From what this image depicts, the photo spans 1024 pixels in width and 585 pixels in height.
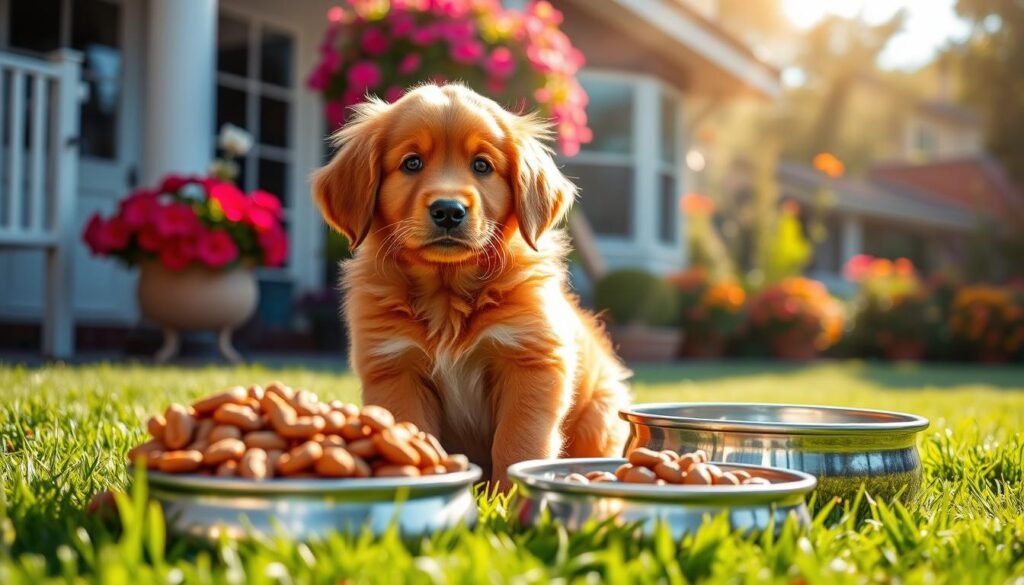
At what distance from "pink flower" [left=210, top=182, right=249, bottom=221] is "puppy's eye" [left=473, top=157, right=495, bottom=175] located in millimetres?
4355

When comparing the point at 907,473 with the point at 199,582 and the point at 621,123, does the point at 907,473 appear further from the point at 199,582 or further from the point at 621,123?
the point at 621,123

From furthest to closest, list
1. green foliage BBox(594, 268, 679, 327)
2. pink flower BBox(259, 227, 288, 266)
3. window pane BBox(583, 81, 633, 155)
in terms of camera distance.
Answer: window pane BBox(583, 81, 633, 155) < green foliage BBox(594, 268, 679, 327) < pink flower BBox(259, 227, 288, 266)

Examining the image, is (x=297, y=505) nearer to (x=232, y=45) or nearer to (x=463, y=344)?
(x=463, y=344)

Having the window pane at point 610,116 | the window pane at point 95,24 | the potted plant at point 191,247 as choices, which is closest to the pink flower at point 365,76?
the potted plant at point 191,247

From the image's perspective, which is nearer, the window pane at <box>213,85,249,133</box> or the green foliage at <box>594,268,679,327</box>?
the window pane at <box>213,85,249,133</box>

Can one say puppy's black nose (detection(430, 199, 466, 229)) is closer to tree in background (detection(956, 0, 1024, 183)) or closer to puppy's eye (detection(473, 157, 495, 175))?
puppy's eye (detection(473, 157, 495, 175))

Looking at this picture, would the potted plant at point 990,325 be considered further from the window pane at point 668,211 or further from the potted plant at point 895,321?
the window pane at point 668,211

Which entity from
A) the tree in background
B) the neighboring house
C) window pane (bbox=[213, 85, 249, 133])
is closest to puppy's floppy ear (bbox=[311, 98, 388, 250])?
window pane (bbox=[213, 85, 249, 133])

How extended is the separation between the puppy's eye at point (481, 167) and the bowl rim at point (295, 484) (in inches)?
48.4

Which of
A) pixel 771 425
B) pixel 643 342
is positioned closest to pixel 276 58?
pixel 643 342

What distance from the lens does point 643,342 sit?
10.7 metres

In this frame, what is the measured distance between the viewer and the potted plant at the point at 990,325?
1430 cm

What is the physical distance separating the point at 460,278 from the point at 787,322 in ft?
37.4

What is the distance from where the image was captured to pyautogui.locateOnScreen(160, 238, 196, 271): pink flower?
6.65 meters
